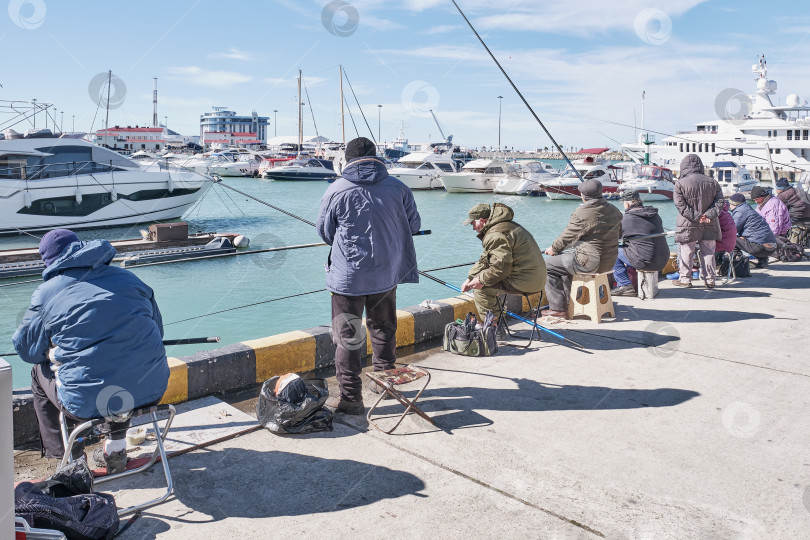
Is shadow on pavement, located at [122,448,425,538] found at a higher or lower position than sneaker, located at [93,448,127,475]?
lower

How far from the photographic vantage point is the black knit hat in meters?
4.32

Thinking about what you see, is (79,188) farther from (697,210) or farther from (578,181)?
(578,181)

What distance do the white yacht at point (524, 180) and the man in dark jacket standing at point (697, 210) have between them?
41.1 metres

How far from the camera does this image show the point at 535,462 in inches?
145

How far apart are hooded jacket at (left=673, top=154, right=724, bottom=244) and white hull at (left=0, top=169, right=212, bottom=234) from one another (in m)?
21.9

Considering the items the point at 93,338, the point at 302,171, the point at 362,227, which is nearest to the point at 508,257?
the point at 362,227

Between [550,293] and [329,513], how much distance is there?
4478mm

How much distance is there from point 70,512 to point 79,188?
89.3ft

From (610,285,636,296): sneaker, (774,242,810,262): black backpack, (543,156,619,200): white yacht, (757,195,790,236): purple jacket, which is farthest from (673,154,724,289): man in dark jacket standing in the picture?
(543,156,619,200): white yacht

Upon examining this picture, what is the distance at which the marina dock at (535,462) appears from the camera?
3080mm

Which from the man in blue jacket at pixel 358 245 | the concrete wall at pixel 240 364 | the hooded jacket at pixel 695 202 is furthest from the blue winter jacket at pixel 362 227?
the hooded jacket at pixel 695 202

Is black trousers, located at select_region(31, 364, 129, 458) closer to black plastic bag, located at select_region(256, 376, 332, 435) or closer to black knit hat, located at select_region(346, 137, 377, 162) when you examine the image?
black plastic bag, located at select_region(256, 376, 332, 435)

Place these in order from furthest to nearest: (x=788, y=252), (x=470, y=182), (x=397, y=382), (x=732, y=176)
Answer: (x=470, y=182) → (x=732, y=176) → (x=788, y=252) → (x=397, y=382)

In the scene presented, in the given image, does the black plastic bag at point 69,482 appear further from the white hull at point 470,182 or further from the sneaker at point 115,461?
the white hull at point 470,182
